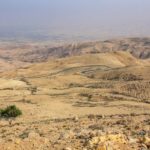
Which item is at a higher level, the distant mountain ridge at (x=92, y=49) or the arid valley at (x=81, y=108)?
the arid valley at (x=81, y=108)

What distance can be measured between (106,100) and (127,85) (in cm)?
482

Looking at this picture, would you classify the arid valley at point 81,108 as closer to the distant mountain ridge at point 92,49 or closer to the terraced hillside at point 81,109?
the terraced hillside at point 81,109

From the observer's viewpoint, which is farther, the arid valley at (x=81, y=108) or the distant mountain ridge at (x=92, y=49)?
the distant mountain ridge at (x=92, y=49)

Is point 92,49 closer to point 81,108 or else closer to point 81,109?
point 81,108

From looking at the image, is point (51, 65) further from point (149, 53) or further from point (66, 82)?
point (149, 53)

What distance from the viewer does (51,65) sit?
62.8 m

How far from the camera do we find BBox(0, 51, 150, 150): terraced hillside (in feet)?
27.4

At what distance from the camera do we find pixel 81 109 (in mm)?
23391

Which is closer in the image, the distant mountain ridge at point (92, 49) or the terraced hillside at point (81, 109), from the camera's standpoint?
the terraced hillside at point (81, 109)

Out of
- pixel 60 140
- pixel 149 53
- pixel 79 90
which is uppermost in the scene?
pixel 60 140

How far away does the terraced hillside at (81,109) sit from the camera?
836 centimetres

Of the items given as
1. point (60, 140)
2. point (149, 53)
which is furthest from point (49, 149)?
point (149, 53)

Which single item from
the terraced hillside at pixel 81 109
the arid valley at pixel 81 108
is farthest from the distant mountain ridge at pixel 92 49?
the terraced hillside at pixel 81 109

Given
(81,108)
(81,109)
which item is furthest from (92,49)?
(81,109)
